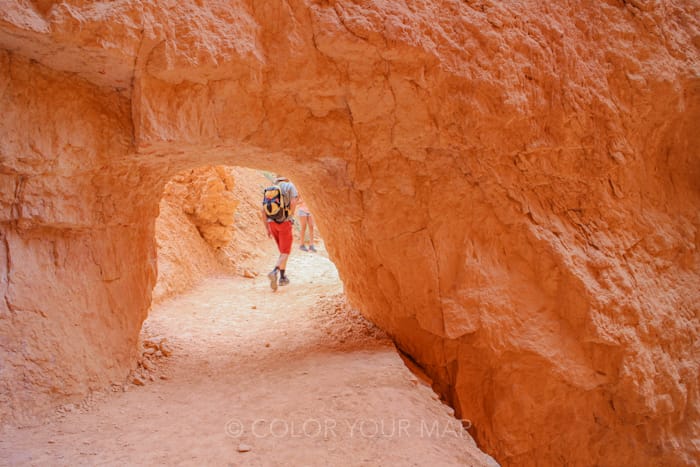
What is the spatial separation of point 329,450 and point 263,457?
35 cm

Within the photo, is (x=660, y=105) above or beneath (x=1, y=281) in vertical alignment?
above

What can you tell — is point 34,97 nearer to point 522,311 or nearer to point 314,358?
point 314,358

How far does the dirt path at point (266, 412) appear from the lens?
223 cm

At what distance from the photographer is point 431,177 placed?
11.4 ft

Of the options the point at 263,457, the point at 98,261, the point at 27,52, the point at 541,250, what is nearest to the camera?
the point at 263,457

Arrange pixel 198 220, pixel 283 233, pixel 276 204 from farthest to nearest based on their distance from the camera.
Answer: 1. pixel 198 220
2. pixel 283 233
3. pixel 276 204

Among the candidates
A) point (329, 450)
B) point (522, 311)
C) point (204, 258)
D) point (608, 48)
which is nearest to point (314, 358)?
point (329, 450)

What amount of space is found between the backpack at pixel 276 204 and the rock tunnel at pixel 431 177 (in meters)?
2.43

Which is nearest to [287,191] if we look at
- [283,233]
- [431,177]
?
[283,233]

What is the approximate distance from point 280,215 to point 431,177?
11.5 ft

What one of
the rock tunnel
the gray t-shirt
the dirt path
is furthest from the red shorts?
the rock tunnel

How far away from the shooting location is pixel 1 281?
7.94 feet

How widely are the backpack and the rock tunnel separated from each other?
2.43 meters

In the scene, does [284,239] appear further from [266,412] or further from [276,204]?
[266,412]
